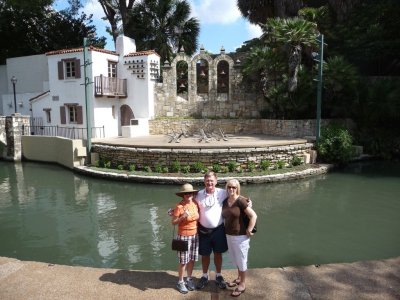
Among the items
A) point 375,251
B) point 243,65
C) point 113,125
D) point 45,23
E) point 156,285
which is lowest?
point 375,251

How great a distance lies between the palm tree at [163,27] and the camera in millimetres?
29469

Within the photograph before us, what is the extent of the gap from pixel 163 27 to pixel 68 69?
962 cm

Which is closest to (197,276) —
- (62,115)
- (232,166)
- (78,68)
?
(232,166)

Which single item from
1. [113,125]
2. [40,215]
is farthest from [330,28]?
[40,215]

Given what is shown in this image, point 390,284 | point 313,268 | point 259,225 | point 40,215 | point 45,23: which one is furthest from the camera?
point 45,23

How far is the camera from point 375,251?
8.11 metres

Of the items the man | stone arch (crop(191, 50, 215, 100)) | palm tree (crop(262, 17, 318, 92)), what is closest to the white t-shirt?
the man

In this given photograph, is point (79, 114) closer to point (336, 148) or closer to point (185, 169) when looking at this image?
point (185, 169)

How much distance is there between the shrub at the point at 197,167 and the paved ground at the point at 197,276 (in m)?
10.3

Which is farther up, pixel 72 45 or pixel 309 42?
pixel 72 45

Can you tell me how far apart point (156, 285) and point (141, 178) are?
10378 mm

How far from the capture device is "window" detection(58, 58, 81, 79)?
74.6ft

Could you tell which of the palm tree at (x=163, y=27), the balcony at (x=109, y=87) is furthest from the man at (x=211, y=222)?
the palm tree at (x=163, y=27)

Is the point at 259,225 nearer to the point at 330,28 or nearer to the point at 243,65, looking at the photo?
the point at 243,65
